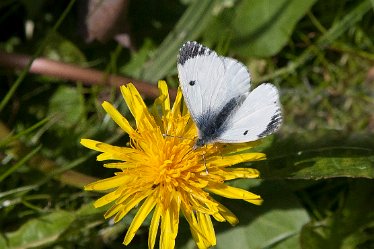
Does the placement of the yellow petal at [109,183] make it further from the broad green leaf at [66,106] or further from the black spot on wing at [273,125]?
the broad green leaf at [66,106]

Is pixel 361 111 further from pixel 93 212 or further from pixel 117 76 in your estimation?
pixel 93 212

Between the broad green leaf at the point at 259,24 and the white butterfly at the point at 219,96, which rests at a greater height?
the broad green leaf at the point at 259,24

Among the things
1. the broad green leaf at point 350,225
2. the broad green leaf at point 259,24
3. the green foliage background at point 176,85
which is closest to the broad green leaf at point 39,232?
the green foliage background at point 176,85

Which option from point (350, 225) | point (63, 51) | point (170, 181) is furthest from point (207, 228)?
point (63, 51)

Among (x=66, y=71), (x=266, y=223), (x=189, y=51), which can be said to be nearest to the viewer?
(x=189, y=51)

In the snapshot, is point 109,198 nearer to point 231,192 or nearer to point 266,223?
point 231,192
